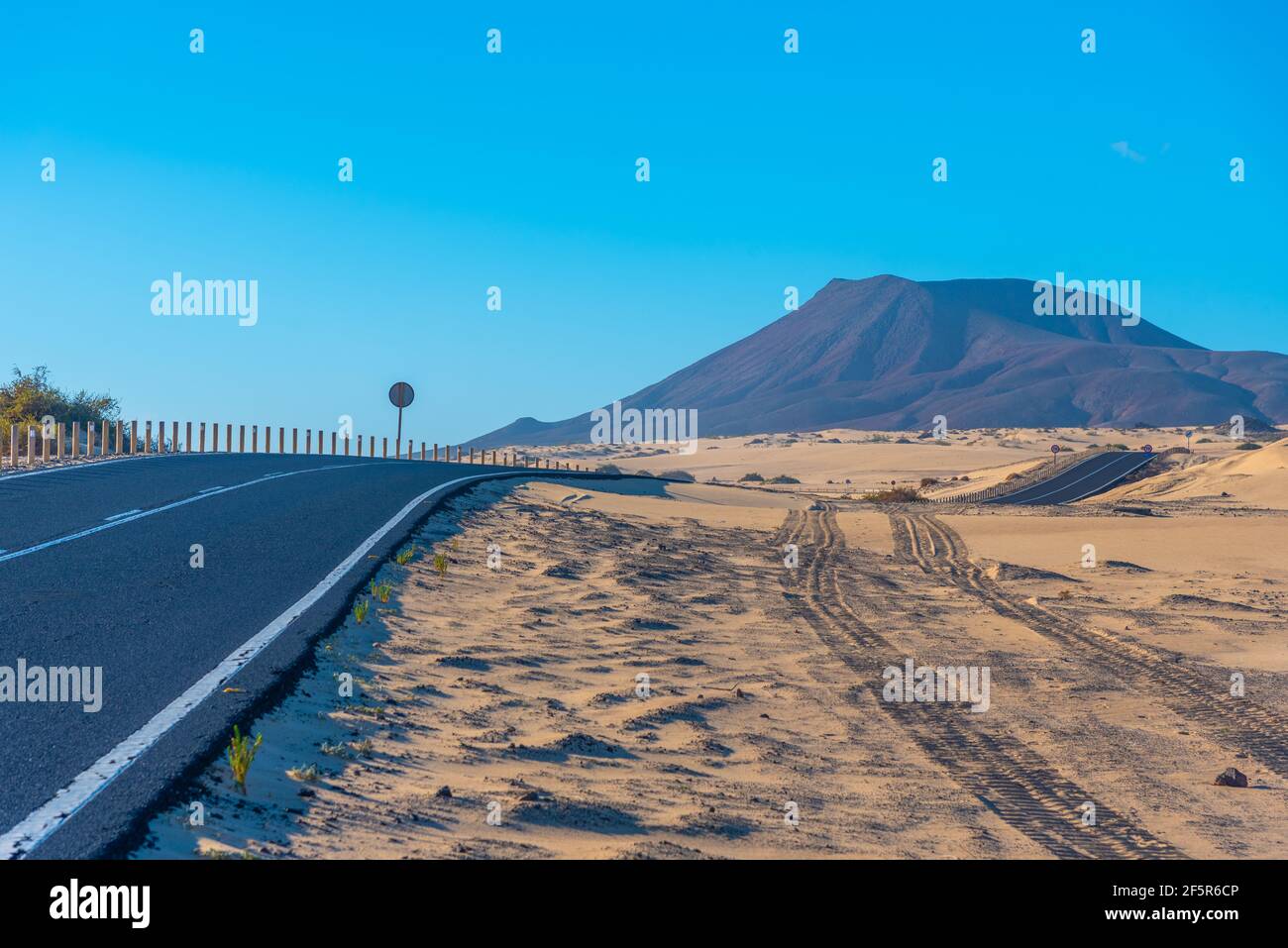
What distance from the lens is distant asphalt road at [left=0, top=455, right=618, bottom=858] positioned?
5.88 metres

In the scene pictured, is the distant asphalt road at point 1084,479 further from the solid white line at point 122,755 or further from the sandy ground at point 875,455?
the solid white line at point 122,755

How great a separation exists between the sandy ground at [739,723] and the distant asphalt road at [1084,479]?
32547 mm

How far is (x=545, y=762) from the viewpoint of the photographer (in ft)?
25.9

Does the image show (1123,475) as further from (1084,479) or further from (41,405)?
(41,405)

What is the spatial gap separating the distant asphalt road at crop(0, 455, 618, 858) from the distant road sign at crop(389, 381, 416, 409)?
2134 centimetres

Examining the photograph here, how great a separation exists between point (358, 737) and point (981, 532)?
1084 inches

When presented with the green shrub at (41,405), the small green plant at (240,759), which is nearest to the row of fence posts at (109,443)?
the green shrub at (41,405)

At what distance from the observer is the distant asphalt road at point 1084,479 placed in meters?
54.7

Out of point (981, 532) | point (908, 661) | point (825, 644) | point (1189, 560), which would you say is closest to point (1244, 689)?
point (908, 661)

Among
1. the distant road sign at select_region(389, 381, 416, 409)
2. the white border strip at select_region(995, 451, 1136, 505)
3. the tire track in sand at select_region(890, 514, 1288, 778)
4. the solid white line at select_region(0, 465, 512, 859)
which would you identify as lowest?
the tire track in sand at select_region(890, 514, 1288, 778)

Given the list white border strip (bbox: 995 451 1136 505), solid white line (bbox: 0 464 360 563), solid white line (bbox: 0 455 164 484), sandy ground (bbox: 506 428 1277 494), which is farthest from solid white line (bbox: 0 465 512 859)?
sandy ground (bbox: 506 428 1277 494)

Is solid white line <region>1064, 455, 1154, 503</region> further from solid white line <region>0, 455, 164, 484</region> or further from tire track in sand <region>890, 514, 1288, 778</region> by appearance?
solid white line <region>0, 455, 164, 484</region>
